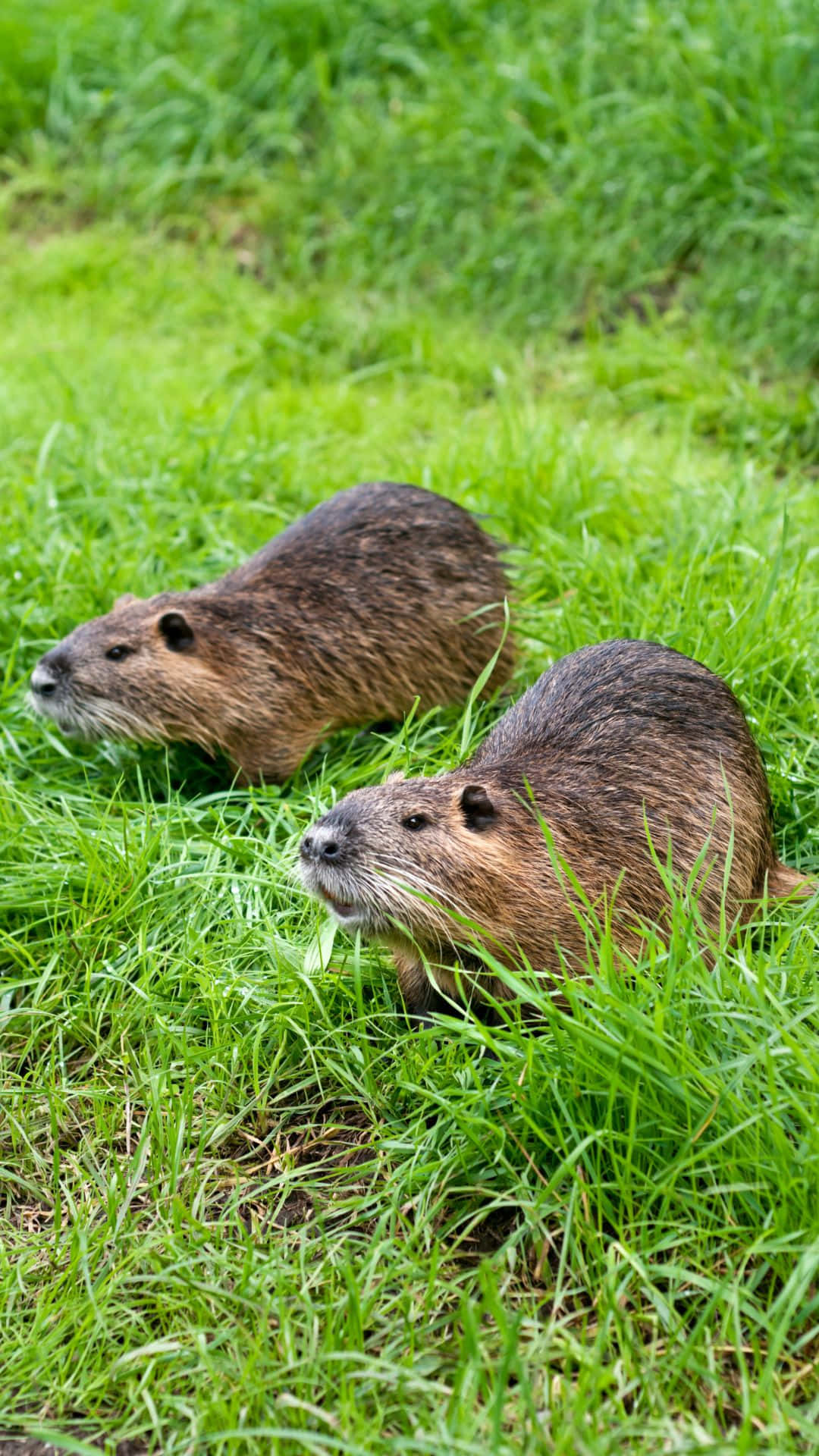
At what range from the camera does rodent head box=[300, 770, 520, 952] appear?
2766mm

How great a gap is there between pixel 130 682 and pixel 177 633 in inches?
8.0

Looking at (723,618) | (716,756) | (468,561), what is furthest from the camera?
(468,561)

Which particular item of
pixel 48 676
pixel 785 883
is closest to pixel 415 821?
pixel 785 883

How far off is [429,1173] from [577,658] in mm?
1345

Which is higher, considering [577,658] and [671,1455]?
[577,658]

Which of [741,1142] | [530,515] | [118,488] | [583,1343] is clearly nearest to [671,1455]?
[583,1343]

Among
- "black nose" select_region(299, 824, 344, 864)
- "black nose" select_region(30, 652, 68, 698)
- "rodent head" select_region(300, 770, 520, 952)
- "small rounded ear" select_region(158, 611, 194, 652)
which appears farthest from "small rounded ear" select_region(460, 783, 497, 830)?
"black nose" select_region(30, 652, 68, 698)

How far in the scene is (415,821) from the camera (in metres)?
2.86

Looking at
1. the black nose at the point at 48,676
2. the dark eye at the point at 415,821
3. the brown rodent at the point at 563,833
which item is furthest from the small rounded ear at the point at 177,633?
the dark eye at the point at 415,821

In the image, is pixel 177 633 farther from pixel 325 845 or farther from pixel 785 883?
pixel 785 883

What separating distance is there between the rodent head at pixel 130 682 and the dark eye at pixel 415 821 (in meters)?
1.23

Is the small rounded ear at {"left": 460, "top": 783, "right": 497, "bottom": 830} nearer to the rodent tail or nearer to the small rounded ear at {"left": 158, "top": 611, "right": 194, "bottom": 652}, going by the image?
the rodent tail

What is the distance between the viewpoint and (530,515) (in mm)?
A: 4773

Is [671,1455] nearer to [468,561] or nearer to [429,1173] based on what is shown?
[429,1173]
